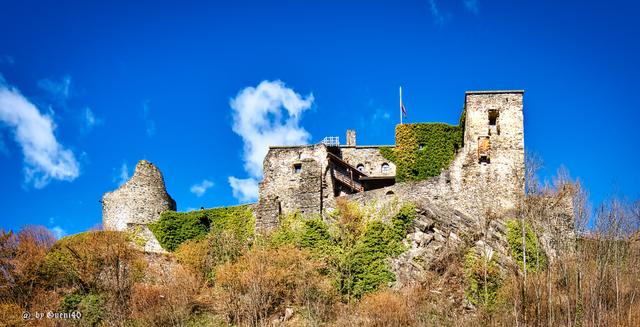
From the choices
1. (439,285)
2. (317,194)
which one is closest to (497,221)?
(439,285)

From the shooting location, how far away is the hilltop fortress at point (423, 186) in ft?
138

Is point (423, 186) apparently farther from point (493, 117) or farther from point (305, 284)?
point (305, 284)

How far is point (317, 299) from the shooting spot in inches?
1575

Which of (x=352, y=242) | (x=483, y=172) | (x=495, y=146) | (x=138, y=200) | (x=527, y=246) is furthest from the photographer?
(x=138, y=200)

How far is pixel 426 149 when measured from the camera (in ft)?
162

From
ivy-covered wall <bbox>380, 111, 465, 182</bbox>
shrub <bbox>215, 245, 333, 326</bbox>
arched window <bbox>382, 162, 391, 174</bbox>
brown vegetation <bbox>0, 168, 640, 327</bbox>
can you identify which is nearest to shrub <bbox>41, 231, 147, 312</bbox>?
brown vegetation <bbox>0, 168, 640, 327</bbox>

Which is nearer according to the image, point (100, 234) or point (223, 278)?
point (223, 278)

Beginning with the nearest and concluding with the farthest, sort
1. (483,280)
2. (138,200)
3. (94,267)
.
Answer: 1. (483,280)
2. (94,267)
3. (138,200)

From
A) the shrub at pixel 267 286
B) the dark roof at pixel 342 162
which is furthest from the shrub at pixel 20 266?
the dark roof at pixel 342 162

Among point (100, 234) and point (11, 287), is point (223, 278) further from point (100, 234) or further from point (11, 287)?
point (11, 287)

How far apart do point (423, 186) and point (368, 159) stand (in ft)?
28.8

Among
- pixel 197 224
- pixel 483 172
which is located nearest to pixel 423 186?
pixel 483 172

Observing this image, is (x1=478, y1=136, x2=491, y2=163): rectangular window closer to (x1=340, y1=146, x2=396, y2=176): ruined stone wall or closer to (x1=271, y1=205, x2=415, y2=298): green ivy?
(x1=271, y1=205, x2=415, y2=298): green ivy

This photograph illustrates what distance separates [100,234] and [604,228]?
2841cm
